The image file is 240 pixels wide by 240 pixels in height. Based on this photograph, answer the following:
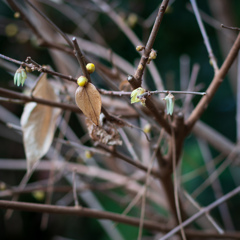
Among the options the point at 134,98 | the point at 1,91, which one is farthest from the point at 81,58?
the point at 1,91

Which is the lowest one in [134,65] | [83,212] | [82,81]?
[83,212]

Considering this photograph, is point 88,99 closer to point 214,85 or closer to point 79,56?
point 79,56

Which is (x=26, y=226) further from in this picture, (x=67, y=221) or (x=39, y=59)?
(x=39, y=59)

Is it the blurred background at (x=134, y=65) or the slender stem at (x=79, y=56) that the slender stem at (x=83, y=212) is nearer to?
the slender stem at (x=79, y=56)

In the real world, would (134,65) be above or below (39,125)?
above

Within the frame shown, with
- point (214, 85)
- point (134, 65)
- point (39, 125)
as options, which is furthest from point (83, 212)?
Result: point (134, 65)

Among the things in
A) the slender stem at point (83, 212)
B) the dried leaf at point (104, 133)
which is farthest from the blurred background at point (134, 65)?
the dried leaf at point (104, 133)
